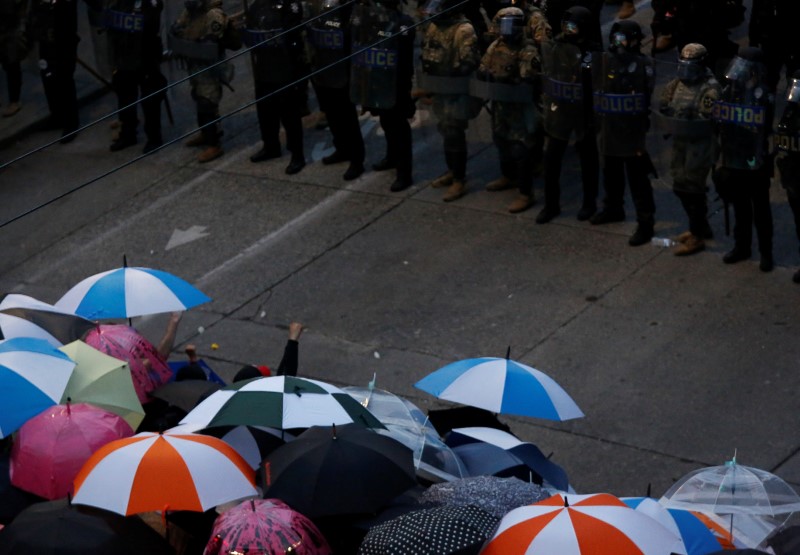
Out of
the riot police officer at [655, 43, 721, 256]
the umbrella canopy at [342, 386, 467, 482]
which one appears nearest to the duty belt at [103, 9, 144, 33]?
the riot police officer at [655, 43, 721, 256]

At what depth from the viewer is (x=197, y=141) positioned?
14305mm

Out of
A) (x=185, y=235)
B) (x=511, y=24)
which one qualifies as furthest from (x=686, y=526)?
(x=185, y=235)

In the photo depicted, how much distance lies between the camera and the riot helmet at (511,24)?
37.9 feet

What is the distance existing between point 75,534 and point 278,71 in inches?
323

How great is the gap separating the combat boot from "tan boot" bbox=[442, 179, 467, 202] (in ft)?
6.99

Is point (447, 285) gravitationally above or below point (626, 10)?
below

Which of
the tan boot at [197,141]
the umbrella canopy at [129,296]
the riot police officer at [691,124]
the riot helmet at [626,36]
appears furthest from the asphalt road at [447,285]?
the umbrella canopy at [129,296]

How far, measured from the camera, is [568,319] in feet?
34.8

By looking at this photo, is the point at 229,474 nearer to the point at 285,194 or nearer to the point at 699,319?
the point at 699,319

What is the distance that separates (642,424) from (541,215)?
10.4ft

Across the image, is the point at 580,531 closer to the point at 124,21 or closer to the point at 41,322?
the point at 41,322

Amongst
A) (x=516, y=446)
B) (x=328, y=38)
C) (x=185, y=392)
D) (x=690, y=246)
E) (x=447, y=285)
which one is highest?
(x=328, y=38)

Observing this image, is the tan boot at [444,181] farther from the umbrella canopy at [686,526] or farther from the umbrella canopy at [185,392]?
the umbrella canopy at [686,526]

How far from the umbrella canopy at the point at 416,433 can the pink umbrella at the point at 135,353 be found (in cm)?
102
